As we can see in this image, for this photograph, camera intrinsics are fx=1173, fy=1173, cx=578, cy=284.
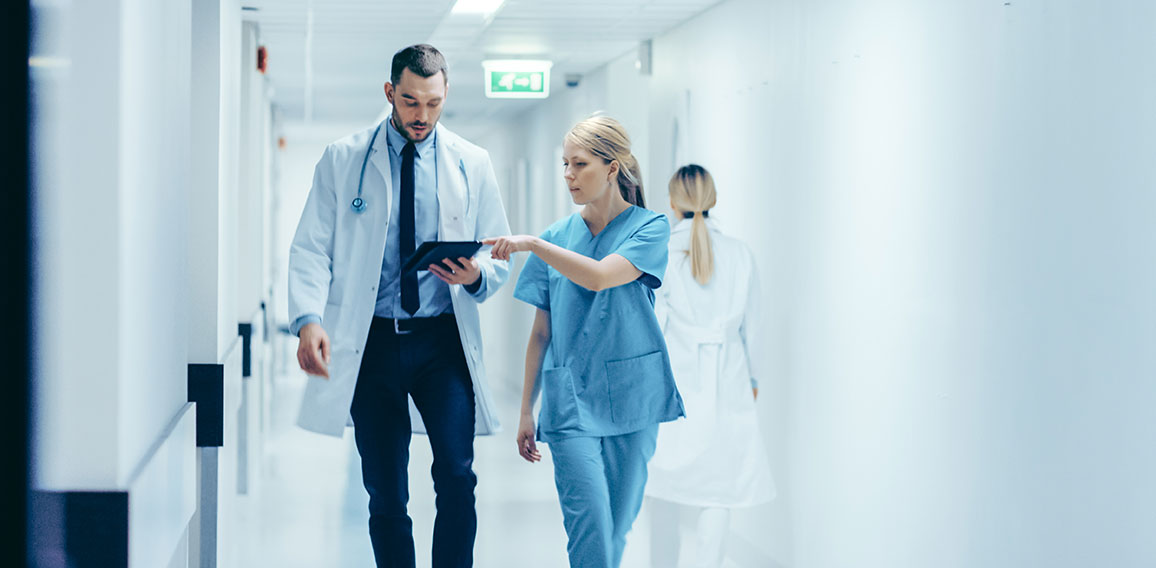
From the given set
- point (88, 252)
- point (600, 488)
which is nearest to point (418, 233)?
point (600, 488)

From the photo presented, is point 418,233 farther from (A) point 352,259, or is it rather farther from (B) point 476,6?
(B) point 476,6

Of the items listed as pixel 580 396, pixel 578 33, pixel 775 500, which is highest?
pixel 578 33

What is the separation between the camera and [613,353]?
296cm

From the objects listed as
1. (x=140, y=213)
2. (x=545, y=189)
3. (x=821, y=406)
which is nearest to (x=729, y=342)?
(x=821, y=406)

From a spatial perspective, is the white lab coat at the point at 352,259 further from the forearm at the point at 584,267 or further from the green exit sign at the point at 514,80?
the green exit sign at the point at 514,80

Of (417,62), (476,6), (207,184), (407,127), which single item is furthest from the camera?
(476,6)

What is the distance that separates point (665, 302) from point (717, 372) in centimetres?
31

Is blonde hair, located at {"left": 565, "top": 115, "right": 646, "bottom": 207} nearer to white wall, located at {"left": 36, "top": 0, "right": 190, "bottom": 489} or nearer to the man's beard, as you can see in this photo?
the man's beard

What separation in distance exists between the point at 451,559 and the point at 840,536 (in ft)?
4.90

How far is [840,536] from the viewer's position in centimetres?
388

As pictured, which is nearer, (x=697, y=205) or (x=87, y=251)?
(x=87, y=251)

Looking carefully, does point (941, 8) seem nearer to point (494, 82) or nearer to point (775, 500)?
point (775, 500)

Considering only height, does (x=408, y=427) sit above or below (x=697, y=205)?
below

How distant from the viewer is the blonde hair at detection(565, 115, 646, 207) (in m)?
2.94
